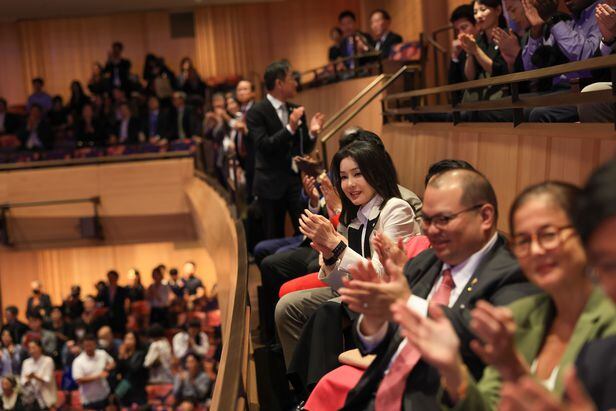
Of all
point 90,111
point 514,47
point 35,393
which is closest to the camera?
point 514,47

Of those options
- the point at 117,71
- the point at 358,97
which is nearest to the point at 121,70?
the point at 117,71

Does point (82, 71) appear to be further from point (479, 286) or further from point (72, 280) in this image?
point (479, 286)

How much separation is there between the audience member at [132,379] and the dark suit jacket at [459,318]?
302 inches

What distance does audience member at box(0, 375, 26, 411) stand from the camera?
966 cm

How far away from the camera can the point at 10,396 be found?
971 centimetres

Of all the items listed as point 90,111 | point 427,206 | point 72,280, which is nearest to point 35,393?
point 90,111

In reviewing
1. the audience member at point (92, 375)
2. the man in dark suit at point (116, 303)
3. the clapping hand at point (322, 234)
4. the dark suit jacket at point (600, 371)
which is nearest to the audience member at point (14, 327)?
the man in dark suit at point (116, 303)

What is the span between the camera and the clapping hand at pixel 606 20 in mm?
3318

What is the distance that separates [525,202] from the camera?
1.79 m

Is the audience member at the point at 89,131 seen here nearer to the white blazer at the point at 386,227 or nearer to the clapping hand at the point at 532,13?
the clapping hand at the point at 532,13

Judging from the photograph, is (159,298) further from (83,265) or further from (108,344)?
(83,265)

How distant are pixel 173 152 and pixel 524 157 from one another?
963 cm

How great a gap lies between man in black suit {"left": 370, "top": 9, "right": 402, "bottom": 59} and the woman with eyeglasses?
714cm

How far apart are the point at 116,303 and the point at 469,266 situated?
9.99 meters
